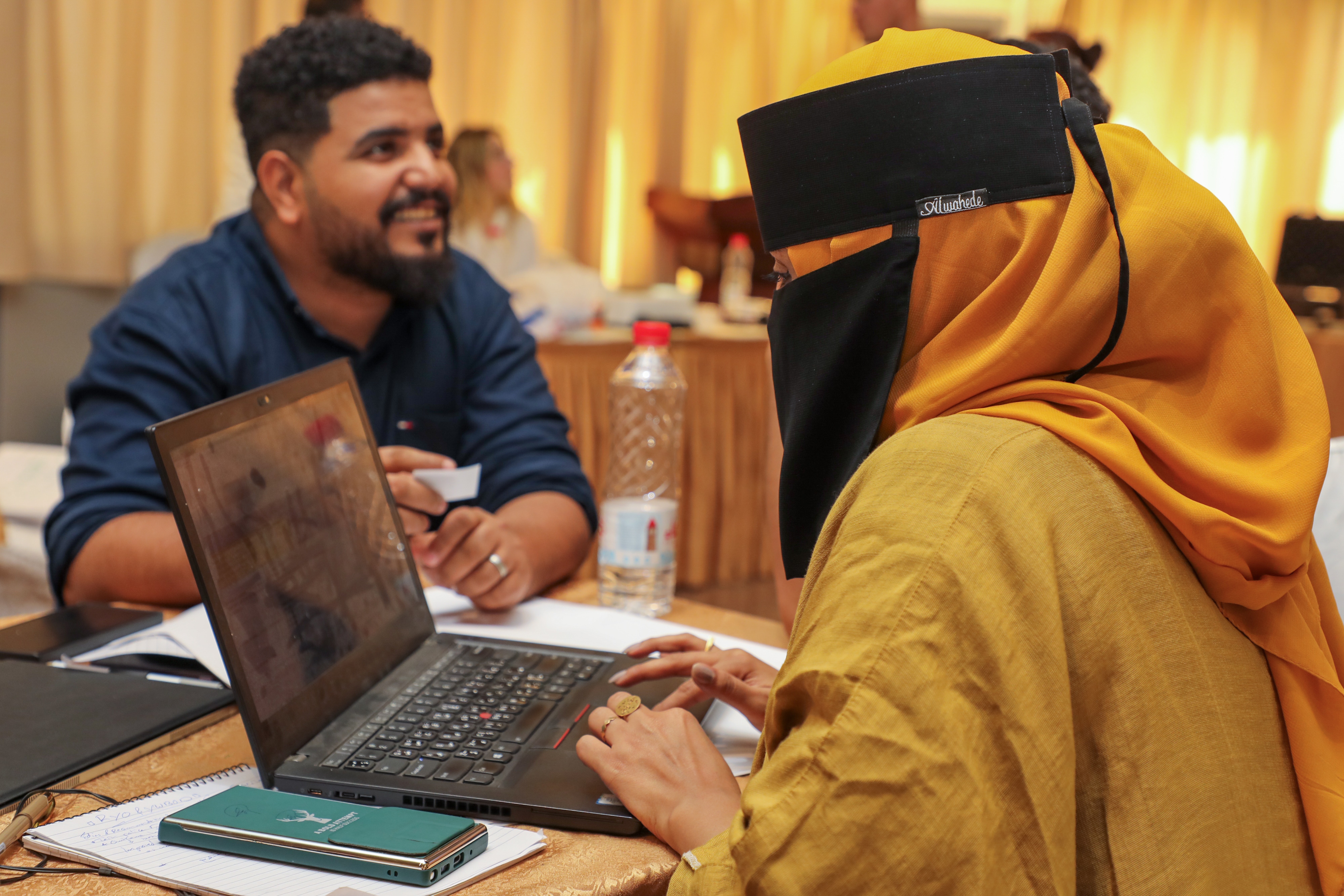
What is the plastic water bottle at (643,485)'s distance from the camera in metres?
1.19

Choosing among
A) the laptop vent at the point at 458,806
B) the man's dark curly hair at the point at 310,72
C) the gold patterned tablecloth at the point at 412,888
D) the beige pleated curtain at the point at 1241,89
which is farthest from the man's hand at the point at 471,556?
the beige pleated curtain at the point at 1241,89

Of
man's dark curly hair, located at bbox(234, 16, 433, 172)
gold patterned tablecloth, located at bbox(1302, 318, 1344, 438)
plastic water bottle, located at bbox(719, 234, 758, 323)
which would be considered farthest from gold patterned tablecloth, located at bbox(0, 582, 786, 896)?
gold patterned tablecloth, located at bbox(1302, 318, 1344, 438)

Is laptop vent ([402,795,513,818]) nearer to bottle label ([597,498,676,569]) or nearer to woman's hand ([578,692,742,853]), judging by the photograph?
woman's hand ([578,692,742,853])

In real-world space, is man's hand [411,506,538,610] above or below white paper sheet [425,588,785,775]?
above

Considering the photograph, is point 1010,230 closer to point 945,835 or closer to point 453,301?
point 945,835

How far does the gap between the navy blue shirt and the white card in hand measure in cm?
36

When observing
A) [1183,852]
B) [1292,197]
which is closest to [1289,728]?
[1183,852]

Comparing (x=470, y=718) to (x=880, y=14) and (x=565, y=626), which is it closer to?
(x=565, y=626)

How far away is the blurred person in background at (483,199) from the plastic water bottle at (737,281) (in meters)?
0.76

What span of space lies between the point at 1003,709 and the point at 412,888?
1.12 ft

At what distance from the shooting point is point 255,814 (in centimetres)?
67

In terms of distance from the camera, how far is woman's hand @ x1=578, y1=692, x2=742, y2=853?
686 millimetres

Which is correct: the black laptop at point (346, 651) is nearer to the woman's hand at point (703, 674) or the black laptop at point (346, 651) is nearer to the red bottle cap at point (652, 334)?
the woman's hand at point (703, 674)

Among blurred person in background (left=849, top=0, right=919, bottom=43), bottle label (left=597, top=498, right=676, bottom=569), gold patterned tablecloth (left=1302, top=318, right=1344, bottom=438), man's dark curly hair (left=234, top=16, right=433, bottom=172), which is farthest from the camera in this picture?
gold patterned tablecloth (left=1302, top=318, right=1344, bottom=438)
